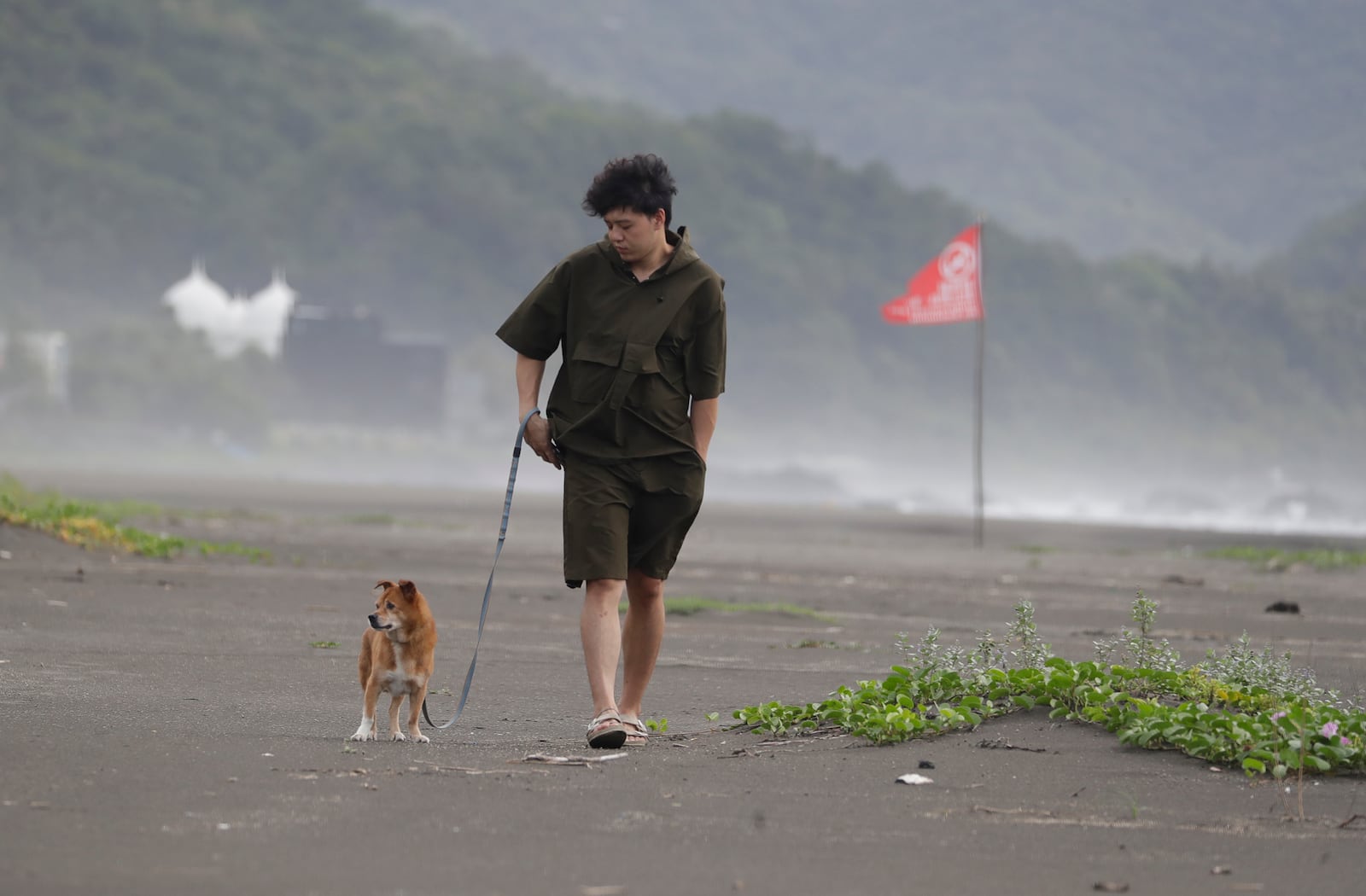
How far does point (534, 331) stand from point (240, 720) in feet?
5.84

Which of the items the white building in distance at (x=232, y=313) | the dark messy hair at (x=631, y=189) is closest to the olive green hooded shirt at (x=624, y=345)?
the dark messy hair at (x=631, y=189)

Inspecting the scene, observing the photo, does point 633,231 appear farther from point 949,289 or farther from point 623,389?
point 949,289

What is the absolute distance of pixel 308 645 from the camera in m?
9.56

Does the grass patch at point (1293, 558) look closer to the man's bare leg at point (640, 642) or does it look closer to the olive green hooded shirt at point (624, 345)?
the man's bare leg at point (640, 642)

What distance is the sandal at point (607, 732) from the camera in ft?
20.2

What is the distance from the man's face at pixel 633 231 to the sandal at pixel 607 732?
158cm

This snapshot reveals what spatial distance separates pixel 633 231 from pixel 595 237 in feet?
396

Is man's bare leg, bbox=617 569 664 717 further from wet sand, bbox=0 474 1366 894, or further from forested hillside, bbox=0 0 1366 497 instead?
forested hillside, bbox=0 0 1366 497

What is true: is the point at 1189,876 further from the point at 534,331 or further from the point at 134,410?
the point at 134,410

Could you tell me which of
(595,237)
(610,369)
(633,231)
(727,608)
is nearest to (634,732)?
(610,369)

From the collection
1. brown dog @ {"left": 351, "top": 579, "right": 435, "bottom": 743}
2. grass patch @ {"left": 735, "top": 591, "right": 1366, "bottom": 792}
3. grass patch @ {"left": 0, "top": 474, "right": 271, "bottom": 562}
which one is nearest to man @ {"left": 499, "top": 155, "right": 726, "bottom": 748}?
brown dog @ {"left": 351, "top": 579, "right": 435, "bottom": 743}

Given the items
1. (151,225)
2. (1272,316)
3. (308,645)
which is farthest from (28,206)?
(308,645)

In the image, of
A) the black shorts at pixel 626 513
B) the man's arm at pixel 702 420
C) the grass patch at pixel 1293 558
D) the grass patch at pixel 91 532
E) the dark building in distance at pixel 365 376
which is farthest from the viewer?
the dark building in distance at pixel 365 376

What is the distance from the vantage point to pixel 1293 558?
909 inches
